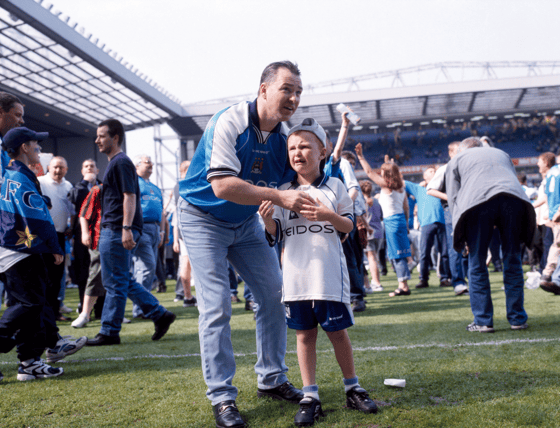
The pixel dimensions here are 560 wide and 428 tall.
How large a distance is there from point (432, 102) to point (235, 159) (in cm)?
3618

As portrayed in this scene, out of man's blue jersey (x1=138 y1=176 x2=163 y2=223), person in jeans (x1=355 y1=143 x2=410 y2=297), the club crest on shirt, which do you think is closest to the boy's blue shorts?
the club crest on shirt

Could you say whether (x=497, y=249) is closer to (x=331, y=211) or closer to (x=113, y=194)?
(x=331, y=211)

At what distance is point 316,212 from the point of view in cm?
224

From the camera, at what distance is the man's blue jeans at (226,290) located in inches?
97.5

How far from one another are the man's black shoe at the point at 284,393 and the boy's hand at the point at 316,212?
1.02m

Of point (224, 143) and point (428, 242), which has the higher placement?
point (224, 143)

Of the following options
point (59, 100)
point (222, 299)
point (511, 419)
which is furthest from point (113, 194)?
point (59, 100)

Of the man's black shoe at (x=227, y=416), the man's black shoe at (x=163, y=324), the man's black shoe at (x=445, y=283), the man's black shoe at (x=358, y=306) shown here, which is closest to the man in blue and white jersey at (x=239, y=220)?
the man's black shoe at (x=227, y=416)

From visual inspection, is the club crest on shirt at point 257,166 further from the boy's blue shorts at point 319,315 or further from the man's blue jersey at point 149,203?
the man's blue jersey at point 149,203

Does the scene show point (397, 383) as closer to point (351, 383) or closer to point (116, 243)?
point (351, 383)

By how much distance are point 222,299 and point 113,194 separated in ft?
8.32

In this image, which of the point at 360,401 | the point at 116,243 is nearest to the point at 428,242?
the point at 116,243

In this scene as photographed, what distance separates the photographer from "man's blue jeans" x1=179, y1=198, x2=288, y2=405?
248 centimetres

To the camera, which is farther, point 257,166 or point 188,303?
point 188,303
